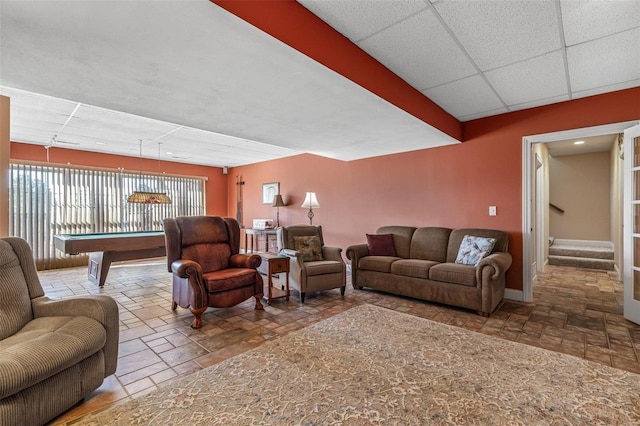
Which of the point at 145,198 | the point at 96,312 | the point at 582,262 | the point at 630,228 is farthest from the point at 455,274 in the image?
the point at 145,198

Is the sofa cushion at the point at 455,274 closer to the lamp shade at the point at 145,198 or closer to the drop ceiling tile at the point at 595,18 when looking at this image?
the drop ceiling tile at the point at 595,18

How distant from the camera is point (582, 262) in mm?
5762

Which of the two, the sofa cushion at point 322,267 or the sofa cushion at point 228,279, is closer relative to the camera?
the sofa cushion at point 228,279

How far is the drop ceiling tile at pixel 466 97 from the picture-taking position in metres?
3.07

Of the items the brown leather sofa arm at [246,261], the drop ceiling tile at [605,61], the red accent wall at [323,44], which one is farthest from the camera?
the brown leather sofa arm at [246,261]

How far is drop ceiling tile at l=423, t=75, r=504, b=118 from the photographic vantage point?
307cm

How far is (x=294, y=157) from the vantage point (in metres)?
6.83

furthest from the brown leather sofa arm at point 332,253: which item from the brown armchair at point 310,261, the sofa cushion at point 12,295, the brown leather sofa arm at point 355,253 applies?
the sofa cushion at point 12,295

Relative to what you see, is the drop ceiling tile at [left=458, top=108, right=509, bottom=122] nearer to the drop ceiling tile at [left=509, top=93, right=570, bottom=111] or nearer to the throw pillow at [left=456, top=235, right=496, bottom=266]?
the drop ceiling tile at [left=509, top=93, right=570, bottom=111]

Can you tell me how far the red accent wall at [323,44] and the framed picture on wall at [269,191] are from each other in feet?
15.0

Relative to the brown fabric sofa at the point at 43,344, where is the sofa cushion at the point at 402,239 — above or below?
above

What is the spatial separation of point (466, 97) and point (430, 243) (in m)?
1.98

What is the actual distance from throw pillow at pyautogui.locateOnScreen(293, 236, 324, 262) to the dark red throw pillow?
797 millimetres

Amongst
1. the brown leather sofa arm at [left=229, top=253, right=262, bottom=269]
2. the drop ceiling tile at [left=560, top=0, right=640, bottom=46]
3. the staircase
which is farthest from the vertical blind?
the staircase
